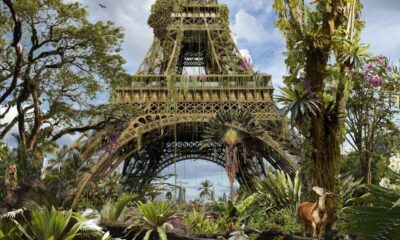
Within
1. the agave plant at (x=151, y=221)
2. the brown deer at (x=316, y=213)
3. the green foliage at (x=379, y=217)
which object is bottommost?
the agave plant at (x=151, y=221)

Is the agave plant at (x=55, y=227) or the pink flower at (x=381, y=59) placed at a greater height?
the pink flower at (x=381, y=59)

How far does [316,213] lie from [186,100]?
25.2m

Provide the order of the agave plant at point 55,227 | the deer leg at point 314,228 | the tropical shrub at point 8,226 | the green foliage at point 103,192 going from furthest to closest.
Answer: the green foliage at point 103,192, the tropical shrub at point 8,226, the agave plant at point 55,227, the deer leg at point 314,228

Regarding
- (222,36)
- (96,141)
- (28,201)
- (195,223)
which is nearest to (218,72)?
(222,36)

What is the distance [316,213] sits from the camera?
333 inches

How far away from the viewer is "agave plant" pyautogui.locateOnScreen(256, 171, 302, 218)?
2021cm

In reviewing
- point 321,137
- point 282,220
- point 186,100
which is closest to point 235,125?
point 186,100

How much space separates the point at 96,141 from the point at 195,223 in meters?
12.6

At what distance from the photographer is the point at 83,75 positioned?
19516 millimetres

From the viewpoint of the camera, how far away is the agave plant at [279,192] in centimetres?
2021

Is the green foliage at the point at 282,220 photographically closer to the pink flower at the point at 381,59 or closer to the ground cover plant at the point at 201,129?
the ground cover plant at the point at 201,129

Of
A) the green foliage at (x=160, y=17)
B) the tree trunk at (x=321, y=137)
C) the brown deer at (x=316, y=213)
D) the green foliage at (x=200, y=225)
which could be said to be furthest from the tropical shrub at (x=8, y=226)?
the green foliage at (x=160, y=17)

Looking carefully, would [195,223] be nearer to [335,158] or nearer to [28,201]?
[28,201]

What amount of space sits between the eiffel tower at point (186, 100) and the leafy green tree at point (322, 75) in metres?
17.3
